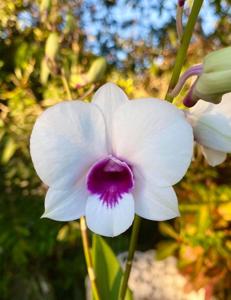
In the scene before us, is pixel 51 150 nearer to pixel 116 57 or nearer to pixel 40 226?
pixel 40 226

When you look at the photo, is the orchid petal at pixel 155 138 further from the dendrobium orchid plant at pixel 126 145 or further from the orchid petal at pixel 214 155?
the orchid petal at pixel 214 155

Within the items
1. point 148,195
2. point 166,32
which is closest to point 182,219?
point 166,32

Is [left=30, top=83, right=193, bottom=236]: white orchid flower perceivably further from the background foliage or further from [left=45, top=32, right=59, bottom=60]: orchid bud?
the background foliage

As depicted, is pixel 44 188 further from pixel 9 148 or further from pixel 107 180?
pixel 107 180

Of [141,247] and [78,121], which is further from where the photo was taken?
[141,247]

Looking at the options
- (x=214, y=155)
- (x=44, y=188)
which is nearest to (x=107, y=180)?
(x=214, y=155)

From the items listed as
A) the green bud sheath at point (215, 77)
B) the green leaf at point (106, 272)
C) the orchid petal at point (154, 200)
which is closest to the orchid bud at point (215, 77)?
the green bud sheath at point (215, 77)

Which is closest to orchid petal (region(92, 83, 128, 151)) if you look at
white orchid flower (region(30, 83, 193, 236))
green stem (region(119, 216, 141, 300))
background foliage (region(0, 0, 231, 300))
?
white orchid flower (region(30, 83, 193, 236))
